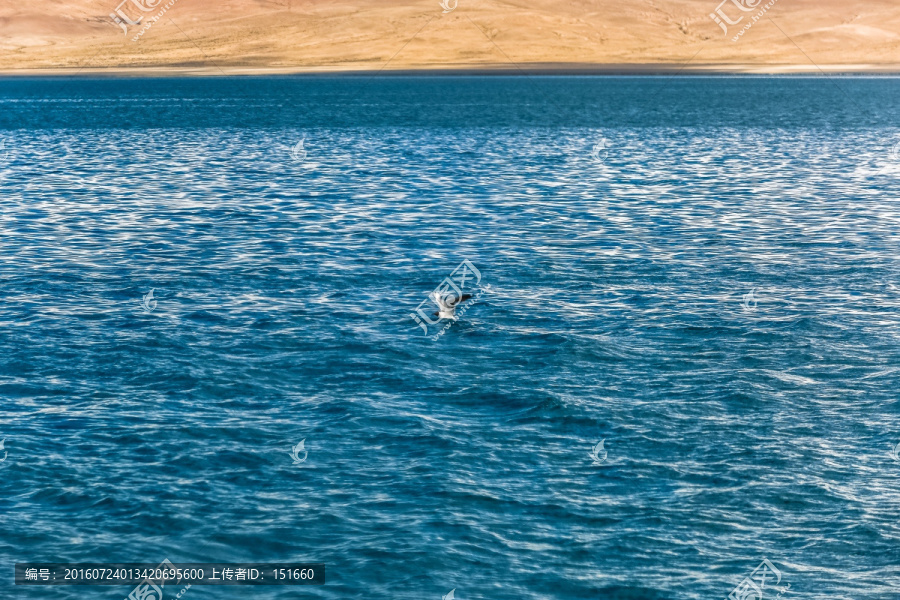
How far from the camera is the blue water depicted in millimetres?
19547

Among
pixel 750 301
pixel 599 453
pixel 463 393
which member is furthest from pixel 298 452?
pixel 750 301

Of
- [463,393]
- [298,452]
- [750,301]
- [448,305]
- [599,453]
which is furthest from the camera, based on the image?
[750,301]

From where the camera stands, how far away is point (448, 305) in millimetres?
35250

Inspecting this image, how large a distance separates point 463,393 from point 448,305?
821 cm

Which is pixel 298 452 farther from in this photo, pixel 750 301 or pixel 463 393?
pixel 750 301

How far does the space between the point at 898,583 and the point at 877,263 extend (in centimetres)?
2637

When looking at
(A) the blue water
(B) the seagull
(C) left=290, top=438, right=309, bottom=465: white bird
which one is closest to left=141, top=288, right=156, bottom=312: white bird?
(A) the blue water

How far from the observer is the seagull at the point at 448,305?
3472cm

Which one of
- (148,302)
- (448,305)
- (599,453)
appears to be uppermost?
(448,305)

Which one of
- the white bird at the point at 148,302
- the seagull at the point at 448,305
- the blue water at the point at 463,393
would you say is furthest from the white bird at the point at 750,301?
the white bird at the point at 148,302

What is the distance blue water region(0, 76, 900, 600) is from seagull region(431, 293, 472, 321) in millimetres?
560

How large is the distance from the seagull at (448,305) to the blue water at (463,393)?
0.56 metres

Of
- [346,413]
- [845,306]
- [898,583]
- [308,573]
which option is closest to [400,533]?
[308,573]

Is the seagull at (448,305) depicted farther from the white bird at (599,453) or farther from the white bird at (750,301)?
the white bird at (599,453)
